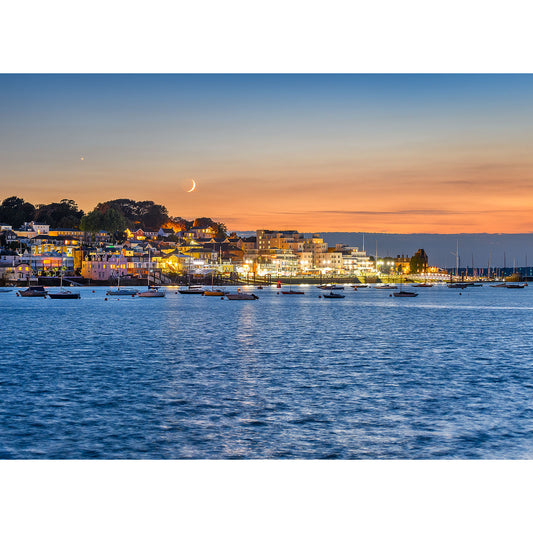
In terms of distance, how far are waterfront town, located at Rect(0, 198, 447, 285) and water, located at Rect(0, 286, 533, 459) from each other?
282ft

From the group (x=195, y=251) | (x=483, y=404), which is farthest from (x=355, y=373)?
(x=195, y=251)

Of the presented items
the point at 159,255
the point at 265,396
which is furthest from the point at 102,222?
the point at 265,396

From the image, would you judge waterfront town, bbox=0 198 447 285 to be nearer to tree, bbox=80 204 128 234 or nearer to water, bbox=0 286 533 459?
tree, bbox=80 204 128 234

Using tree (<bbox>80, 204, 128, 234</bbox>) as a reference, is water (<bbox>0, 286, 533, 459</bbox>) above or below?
below

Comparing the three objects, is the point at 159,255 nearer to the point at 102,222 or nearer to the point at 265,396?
the point at 102,222

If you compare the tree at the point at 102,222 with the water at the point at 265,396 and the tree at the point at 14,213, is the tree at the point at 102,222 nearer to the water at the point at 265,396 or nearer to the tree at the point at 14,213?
the tree at the point at 14,213

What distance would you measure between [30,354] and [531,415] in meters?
21.2

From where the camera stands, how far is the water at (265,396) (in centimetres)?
1233

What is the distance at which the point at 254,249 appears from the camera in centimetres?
17912

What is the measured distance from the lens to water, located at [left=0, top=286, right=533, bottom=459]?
1233 centimetres

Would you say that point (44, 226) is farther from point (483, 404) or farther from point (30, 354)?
point (483, 404)

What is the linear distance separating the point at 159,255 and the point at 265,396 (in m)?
119

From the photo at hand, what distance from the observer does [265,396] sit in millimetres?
17484

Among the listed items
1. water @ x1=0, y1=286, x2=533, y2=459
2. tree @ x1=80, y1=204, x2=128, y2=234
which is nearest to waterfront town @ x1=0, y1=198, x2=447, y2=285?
tree @ x1=80, y1=204, x2=128, y2=234
